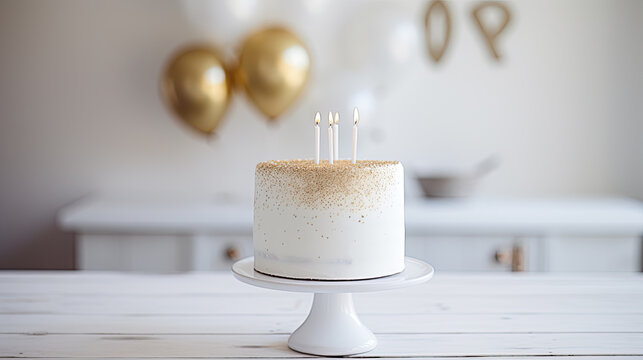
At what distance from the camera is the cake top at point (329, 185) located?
0.77 m

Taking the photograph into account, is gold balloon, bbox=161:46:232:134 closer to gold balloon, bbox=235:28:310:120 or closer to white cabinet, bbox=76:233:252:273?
gold balloon, bbox=235:28:310:120

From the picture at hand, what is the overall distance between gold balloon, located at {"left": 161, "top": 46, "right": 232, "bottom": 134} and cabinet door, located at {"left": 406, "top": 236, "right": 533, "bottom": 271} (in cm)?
75

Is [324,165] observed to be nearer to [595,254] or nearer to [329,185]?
[329,185]

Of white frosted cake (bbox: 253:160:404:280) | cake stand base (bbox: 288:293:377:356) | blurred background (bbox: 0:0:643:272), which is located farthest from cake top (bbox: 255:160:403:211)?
blurred background (bbox: 0:0:643:272)

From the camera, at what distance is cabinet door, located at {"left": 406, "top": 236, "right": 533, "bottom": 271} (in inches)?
82.6

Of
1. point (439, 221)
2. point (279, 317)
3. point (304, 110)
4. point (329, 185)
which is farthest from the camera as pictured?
point (304, 110)

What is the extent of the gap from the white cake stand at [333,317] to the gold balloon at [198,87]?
1384 millimetres

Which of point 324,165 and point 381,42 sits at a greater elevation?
point 381,42

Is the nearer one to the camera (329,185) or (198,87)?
(329,185)

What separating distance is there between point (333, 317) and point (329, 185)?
0.17 m

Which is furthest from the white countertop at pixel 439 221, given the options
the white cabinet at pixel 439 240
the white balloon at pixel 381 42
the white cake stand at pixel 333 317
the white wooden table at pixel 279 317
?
the white cake stand at pixel 333 317

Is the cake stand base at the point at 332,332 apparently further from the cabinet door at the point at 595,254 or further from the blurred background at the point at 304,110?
the blurred background at the point at 304,110

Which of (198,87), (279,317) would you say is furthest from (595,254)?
(279,317)

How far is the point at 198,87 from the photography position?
2164mm
